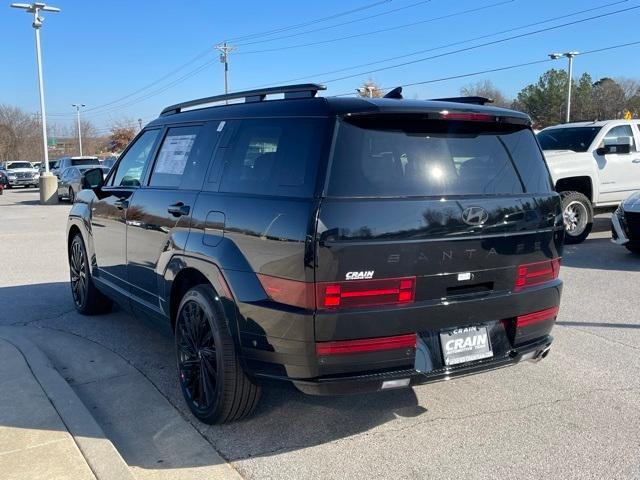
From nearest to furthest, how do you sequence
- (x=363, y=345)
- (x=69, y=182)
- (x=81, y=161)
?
(x=363, y=345) → (x=69, y=182) → (x=81, y=161)

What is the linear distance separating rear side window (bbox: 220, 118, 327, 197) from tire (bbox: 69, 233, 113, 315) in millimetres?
3030

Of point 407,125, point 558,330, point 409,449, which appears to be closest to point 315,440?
point 409,449

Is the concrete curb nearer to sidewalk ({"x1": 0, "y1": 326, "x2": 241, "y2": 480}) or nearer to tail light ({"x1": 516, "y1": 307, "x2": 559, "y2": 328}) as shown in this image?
sidewalk ({"x1": 0, "y1": 326, "x2": 241, "y2": 480})

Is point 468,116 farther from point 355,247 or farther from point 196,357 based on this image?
point 196,357

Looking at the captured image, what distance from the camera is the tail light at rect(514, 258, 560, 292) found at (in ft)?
11.9

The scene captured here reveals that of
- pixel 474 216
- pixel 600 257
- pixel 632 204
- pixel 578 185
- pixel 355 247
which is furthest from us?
pixel 578 185

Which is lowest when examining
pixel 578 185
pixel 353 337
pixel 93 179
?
pixel 353 337

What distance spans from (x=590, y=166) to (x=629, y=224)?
6.68 ft

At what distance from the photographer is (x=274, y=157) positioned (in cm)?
353

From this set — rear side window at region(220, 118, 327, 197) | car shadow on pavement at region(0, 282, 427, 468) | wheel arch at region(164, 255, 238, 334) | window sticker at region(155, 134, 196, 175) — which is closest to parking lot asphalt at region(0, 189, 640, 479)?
car shadow on pavement at region(0, 282, 427, 468)

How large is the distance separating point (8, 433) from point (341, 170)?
2545mm

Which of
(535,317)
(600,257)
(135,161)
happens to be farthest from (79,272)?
(600,257)

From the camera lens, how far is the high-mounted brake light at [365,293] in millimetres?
3047

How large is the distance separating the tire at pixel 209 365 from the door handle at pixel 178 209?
22.0 inches
